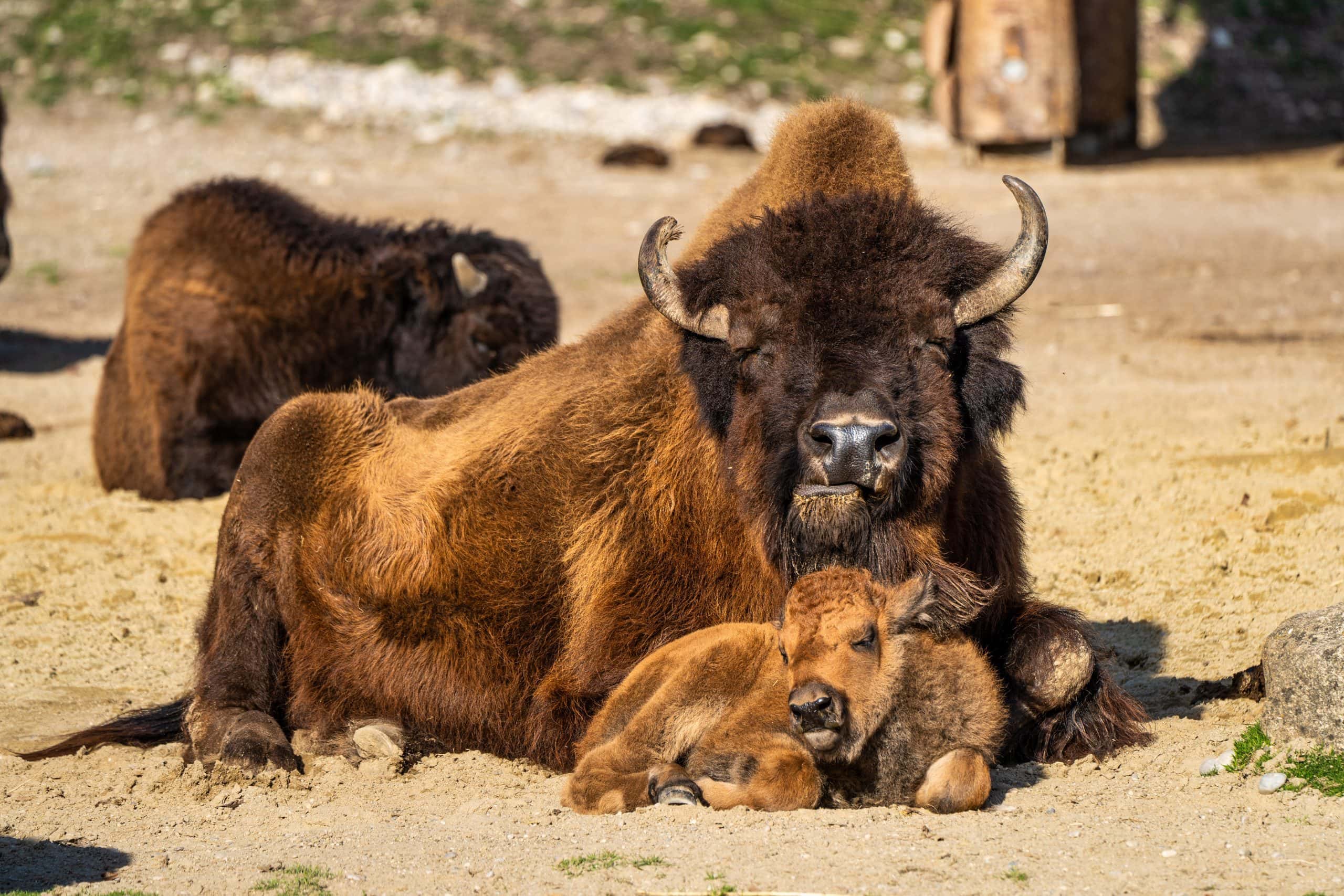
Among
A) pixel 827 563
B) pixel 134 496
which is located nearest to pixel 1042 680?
pixel 827 563

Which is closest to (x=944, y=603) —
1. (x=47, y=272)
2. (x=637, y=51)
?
(x=47, y=272)

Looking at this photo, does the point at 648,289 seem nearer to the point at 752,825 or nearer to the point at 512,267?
the point at 752,825

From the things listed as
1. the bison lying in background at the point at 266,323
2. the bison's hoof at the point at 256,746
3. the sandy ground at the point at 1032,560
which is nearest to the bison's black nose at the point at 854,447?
the sandy ground at the point at 1032,560

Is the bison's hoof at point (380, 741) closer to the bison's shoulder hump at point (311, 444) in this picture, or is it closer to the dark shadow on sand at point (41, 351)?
the bison's shoulder hump at point (311, 444)

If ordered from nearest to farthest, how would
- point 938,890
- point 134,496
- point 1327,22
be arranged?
point 938,890 < point 134,496 < point 1327,22

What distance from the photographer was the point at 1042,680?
218 inches

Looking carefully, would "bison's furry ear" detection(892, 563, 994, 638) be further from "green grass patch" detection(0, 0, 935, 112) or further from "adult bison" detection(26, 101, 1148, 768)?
"green grass patch" detection(0, 0, 935, 112)

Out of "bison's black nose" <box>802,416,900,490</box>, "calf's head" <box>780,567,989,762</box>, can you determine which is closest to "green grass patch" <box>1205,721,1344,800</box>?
"calf's head" <box>780,567,989,762</box>

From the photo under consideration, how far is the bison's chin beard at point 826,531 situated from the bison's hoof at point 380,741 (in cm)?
169

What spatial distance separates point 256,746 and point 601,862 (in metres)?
2.11

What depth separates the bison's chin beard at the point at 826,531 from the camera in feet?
16.3

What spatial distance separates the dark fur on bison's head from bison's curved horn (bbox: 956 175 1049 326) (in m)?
0.05

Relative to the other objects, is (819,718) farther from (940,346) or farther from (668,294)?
(668,294)

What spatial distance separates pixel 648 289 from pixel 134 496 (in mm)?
6501
